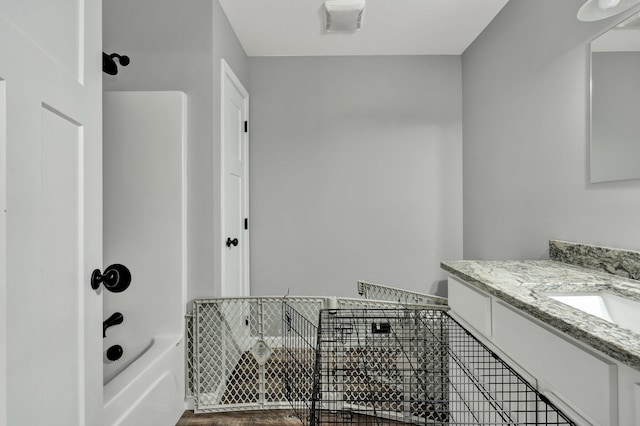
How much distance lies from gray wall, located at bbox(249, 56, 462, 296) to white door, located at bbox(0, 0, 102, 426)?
195 cm

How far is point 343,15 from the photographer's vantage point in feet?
7.37

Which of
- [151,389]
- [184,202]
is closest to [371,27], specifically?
[184,202]

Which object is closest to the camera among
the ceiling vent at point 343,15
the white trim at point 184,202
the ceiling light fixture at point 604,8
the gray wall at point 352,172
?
the ceiling light fixture at point 604,8

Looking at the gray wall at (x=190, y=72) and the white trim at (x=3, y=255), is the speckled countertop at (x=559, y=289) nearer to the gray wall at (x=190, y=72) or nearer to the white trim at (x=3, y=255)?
the white trim at (x=3, y=255)

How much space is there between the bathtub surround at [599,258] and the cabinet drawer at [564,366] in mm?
578

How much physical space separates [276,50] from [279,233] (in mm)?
1485

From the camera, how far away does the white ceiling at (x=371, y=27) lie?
88.4 inches

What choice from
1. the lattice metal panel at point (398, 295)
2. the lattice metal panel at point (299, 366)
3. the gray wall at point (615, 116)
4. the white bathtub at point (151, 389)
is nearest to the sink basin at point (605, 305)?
the gray wall at point (615, 116)

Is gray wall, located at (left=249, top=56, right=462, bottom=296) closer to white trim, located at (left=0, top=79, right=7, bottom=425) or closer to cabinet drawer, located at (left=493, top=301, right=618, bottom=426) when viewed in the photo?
cabinet drawer, located at (left=493, top=301, right=618, bottom=426)

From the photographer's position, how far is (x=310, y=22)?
243 cm

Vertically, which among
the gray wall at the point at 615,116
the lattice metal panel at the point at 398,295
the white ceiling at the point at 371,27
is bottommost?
the lattice metal panel at the point at 398,295

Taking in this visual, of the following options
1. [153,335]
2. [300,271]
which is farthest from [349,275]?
[153,335]

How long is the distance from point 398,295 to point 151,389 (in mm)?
1426

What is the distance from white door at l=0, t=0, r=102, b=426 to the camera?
2.31 feet
